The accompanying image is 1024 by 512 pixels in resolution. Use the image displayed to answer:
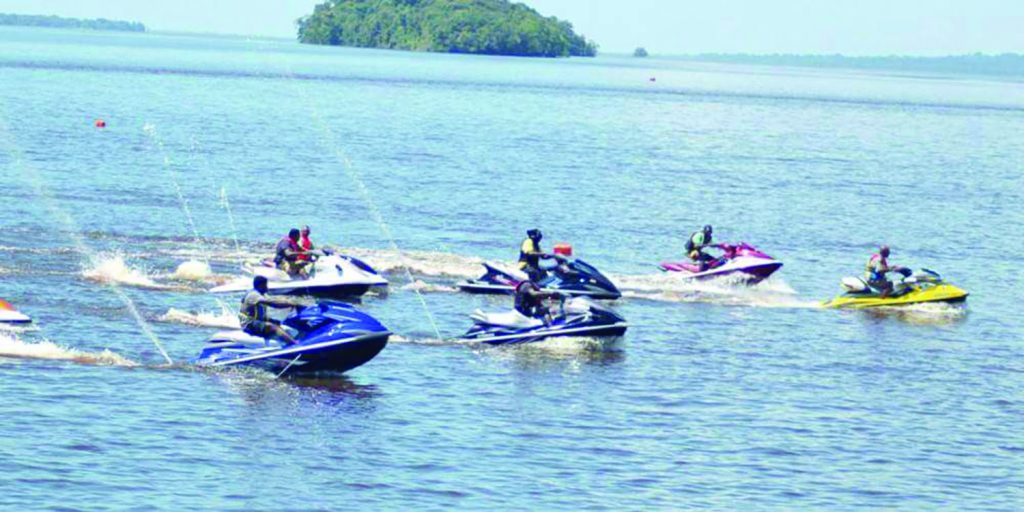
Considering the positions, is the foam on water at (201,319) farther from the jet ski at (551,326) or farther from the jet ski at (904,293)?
the jet ski at (904,293)

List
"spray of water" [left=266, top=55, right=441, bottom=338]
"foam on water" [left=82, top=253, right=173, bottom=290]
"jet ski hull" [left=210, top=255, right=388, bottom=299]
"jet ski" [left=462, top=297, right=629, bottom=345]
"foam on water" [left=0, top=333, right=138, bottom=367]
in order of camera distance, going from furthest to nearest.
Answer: "spray of water" [left=266, top=55, right=441, bottom=338] → "foam on water" [left=82, top=253, right=173, bottom=290] → "jet ski hull" [left=210, top=255, right=388, bottom=299] → "jet ski" [left=462, top=297, right=629, bottom=345] → "foam on water" [left=0, top=333, right=138, bottom=367]

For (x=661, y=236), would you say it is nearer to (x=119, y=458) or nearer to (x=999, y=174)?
(x=119, y=458)

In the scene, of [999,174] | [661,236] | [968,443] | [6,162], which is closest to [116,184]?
[6,162]

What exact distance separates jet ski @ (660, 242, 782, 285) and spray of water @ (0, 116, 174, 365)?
15.5 m

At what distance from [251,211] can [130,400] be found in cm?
3140

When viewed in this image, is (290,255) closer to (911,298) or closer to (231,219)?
(911,298)

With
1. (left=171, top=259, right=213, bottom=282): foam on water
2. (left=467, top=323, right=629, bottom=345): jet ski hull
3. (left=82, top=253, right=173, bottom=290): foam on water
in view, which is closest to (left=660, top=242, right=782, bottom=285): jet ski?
(left=467, top=323, right=629, bottom=345): jet ski hull

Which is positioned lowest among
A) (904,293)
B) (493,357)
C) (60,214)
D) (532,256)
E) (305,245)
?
(493,357)

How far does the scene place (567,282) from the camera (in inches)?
1676

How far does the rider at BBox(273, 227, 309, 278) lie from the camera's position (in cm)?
4153

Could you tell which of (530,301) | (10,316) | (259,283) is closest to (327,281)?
(530,301)

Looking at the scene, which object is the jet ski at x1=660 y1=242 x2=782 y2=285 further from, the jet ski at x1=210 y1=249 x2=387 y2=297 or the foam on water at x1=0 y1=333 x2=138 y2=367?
the foam on water at x1=0 y1=333 x2=138 y2=367

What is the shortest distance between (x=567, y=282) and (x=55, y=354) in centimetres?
1378

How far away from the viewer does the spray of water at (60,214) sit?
3711 cm
